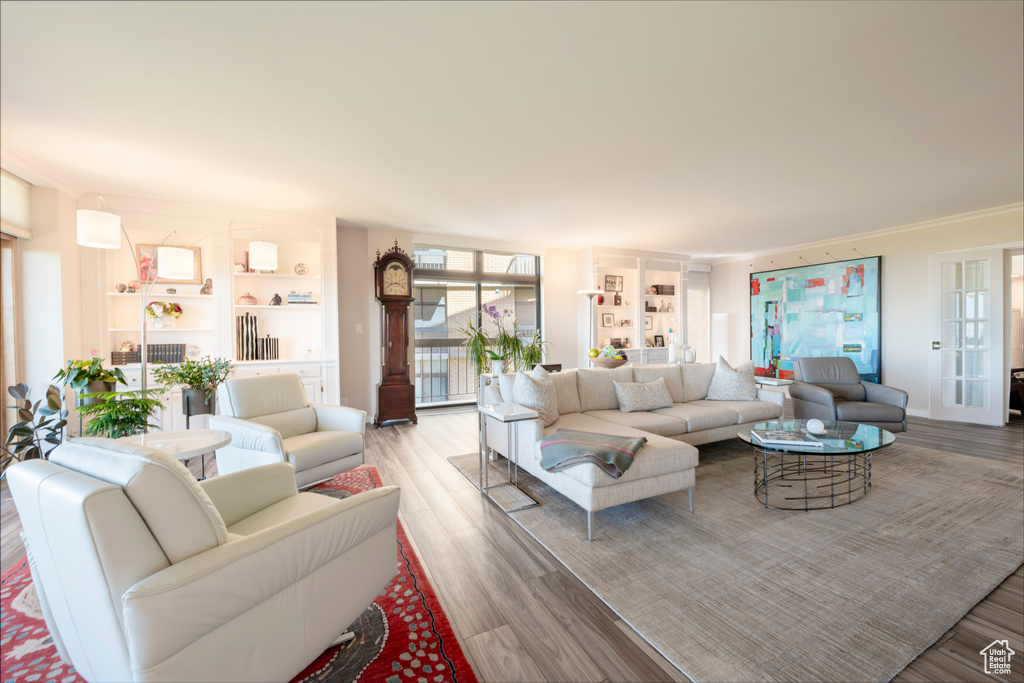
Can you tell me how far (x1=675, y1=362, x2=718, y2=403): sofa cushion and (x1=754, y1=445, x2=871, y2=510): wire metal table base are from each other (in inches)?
36.5

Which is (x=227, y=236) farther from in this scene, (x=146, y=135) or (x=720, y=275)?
(x=720, y=275)

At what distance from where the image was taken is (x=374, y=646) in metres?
1.70

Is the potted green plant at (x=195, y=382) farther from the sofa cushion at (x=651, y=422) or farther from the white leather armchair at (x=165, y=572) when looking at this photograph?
the sofa cushion at (x=651, y=422)

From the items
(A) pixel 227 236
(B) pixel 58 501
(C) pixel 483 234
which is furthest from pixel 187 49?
(C) pixel 483 234

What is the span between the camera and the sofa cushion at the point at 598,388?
162 inches

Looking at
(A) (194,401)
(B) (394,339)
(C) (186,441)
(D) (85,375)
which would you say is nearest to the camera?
(C) (186,441)

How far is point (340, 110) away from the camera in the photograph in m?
2.68

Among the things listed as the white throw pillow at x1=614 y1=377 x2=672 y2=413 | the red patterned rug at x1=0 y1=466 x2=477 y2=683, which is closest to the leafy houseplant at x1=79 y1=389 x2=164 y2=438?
the red patterned rug at x1=0 y1=466 x2=477 y2=683

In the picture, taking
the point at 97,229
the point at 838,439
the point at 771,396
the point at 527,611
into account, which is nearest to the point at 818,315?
the point at 771,396

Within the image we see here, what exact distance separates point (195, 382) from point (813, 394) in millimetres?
6061

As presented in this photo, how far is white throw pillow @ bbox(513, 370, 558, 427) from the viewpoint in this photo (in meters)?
3.55

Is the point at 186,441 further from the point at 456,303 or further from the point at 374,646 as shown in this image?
the point at 456,303

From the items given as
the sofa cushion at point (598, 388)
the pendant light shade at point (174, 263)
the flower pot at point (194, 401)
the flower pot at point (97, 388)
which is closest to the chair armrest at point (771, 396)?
the sofa cushion at point (598, 388)

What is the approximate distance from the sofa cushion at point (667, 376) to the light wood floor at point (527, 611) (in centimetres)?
208
